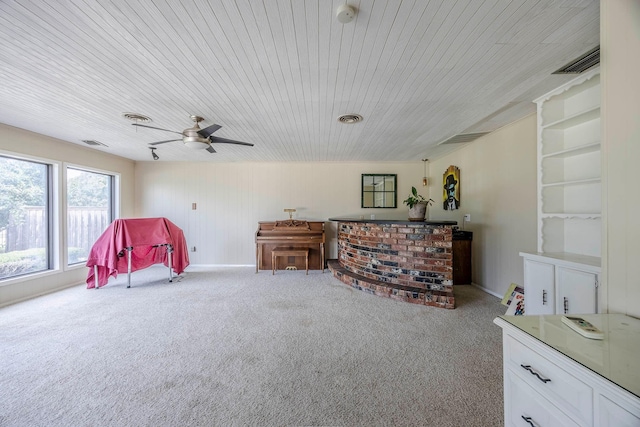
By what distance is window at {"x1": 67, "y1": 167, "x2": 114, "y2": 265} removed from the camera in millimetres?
3838

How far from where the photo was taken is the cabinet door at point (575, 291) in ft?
5.21

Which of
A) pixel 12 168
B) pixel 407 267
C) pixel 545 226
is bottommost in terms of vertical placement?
pixel 407 267

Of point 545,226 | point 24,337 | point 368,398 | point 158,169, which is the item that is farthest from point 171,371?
point 158,169

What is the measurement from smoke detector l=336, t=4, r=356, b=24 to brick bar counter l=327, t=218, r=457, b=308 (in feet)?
7.93

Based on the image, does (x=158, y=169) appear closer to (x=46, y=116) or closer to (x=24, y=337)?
(x=46, y=116)

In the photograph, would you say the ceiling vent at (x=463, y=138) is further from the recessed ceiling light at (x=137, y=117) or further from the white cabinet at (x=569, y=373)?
the recessed ceiling light at (x=137, y=117)

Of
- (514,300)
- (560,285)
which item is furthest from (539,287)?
(514,300)

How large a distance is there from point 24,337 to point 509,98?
5.29 metres

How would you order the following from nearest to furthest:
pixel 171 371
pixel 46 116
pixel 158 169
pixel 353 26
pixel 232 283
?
pixel 353 26 < pixel 171 371 < pixel 46 116 < pixel 232 283 < pixel 158 169

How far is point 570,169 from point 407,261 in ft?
6.08

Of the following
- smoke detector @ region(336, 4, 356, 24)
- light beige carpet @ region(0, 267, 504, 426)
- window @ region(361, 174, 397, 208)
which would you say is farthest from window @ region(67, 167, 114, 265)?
window @ region(361, 174, 397, 208)

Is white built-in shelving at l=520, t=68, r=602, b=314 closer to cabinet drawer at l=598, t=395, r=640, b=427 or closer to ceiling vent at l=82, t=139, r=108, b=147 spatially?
cabinet drawer at l=598, t=395, r=640, b=427

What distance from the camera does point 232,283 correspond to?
3.87 m

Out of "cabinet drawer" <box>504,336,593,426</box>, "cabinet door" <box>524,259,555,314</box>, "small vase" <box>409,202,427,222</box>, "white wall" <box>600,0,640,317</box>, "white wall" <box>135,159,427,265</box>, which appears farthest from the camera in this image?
"white wall" <box>135,159,427,265</box>
